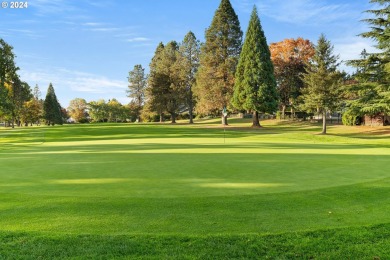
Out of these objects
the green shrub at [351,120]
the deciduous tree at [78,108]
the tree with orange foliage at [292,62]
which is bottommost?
the green shrub at [351,120]

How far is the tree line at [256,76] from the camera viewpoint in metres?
33.5

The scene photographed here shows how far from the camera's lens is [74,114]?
127125mm

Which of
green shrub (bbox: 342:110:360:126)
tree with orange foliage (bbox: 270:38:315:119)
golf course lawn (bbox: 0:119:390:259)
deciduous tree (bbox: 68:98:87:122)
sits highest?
tree with orange foliage (bbox: 270:38:315:119)

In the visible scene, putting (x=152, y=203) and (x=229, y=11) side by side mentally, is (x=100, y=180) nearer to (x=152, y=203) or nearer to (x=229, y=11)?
(x=152, y=203)

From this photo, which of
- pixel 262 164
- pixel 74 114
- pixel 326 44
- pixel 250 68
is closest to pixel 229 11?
pixel 250 68

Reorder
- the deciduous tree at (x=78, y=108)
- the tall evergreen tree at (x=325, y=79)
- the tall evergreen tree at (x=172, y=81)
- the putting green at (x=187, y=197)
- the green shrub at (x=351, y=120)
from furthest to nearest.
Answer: the deciduous tree at (x=78, y=108) < the tall evergreen tree at (x=172, y=81) < the green shrub at (x=351, y=120) < the tall evergreen tree at (x=325, y=79) < the putting green at (x=187, y=197)

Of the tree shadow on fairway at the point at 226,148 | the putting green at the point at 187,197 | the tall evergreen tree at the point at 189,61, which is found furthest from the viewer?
the tall evergreen tree at the point at 189,61

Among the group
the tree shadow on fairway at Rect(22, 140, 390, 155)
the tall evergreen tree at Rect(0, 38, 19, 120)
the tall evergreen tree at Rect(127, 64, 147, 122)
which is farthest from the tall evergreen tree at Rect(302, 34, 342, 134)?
the tall evergreen tree at Rect(127, 64, 147, 122)

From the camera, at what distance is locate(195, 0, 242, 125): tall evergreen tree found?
5188 centimetres

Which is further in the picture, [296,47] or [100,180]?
[296,47]

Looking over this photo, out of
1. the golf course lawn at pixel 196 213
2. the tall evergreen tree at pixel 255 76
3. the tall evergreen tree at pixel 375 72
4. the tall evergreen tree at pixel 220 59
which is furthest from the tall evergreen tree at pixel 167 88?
the golf course lawn at pixel 196 213

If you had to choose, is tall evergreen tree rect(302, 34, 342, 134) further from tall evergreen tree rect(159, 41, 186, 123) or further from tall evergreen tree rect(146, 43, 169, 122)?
tall evergreen tree rect(146, 43, 169, 122)

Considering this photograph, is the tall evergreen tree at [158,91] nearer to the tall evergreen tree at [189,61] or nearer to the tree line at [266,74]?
the tree line at [266,74]

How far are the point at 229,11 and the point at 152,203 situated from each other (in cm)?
5197
